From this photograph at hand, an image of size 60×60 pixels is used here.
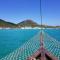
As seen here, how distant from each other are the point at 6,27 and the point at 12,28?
510 centimetres

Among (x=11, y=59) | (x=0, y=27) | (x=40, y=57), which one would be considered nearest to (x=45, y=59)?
(x=40, y=57)

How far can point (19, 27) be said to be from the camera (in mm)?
127875

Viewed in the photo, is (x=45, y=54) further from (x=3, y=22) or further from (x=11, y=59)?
(x=3, y=22)

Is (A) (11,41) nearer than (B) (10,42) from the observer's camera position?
No

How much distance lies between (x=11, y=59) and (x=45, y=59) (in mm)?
2978

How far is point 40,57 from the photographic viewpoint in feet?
21.6

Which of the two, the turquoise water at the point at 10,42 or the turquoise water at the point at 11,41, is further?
the turquoise water at the point at 11,41

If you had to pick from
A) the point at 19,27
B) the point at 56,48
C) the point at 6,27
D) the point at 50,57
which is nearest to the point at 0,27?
the point at 6,27

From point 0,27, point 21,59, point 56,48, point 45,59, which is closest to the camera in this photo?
point 45,59

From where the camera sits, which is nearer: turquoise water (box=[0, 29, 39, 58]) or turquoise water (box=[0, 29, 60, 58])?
turquoise water (box=[0, 29, 39, 58])

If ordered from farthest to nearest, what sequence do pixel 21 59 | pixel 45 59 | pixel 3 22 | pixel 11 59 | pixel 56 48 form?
pixel 3 22
pixel 56 48
pixel 21 59
pixel 11 59
pixel 45 59

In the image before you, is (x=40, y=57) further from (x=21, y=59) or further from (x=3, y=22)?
(x=3, y=22)

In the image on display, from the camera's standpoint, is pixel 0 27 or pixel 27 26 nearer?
pixel 0 27

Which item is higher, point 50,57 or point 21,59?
point 50,57
